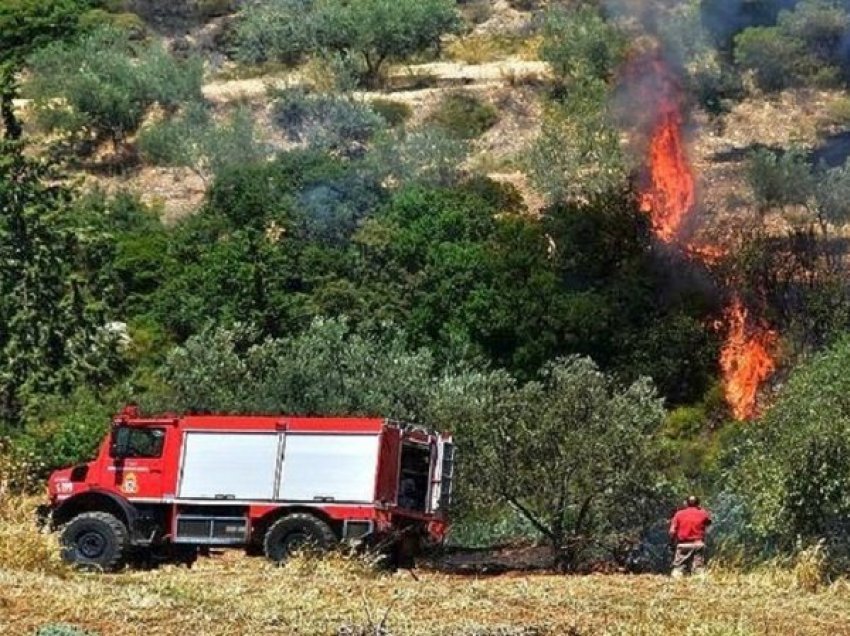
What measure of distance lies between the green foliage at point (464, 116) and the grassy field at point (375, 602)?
61.2m

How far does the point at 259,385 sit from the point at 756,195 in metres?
33.2

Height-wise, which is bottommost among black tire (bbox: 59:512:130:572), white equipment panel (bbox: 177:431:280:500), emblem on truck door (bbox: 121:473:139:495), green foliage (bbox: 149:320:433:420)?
black tire (bbox: 59:512:130:572)

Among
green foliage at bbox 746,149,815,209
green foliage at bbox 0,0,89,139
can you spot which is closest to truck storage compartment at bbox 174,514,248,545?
green foliage at bbox 746,149,815,209

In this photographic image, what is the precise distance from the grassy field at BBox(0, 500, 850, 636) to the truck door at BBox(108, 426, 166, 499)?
4640 mm

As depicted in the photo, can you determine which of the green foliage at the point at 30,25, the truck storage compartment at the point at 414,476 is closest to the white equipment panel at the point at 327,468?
the truck storage compartment at the point at 414,476

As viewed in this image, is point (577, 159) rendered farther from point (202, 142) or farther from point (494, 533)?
point (494, 533)

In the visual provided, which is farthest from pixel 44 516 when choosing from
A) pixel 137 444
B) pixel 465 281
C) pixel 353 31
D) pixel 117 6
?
pixel 117 6

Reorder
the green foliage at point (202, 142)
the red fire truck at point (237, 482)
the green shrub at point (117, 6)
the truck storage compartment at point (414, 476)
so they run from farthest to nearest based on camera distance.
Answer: the green shrub at point (117, 6) → the green foliage at point (202, 142) → the truck storage compartment at point (414, 476) → the red fire truck at point (237, 482)

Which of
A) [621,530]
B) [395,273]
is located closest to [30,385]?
[395,273]

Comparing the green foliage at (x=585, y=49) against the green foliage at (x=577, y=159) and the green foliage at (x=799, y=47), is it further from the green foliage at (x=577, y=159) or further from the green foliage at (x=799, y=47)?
the green foliage at (x=577, y=159)

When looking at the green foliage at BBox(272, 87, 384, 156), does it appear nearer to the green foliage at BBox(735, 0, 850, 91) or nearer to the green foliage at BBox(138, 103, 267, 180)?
the green foliage at BBox(138, 103, 267, 180)

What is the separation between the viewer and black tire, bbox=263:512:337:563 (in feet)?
102

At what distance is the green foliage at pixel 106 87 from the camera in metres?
89.8

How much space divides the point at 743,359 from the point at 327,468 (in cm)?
3389
